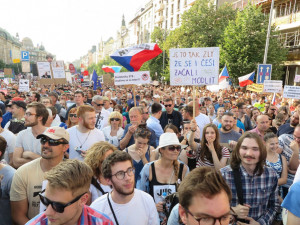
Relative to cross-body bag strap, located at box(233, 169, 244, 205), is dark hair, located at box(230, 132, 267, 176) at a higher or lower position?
higher

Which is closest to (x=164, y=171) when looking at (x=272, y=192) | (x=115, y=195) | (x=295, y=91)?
(x=115, y=195)

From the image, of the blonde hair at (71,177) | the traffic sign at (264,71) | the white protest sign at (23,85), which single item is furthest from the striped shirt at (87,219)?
the traffic sign at (264,71)

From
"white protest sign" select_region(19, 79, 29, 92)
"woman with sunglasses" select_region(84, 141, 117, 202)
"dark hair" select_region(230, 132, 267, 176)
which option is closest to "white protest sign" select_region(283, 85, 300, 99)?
"dark hair" select_region(230, 132, 267, 176)

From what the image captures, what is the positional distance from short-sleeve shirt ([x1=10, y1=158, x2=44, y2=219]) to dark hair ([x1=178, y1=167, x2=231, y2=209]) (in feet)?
5.03

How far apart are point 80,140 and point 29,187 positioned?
1364mm

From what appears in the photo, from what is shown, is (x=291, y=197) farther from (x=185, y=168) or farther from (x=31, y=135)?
(x=31, y=135)

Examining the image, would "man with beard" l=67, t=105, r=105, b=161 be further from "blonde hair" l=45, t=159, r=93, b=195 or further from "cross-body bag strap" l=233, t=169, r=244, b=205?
"cross-body bag strap" l=233, t=169, r=244, b=205

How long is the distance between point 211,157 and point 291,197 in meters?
1.77

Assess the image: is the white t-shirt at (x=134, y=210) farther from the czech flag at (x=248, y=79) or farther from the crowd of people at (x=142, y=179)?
the czech flag at (x=248, y=79)

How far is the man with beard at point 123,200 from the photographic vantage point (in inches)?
84.9

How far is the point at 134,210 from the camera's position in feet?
7.22

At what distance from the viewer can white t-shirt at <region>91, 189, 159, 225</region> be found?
2.16 m

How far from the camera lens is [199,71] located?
16.2 feet

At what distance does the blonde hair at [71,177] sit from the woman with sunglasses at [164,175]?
1.11m
